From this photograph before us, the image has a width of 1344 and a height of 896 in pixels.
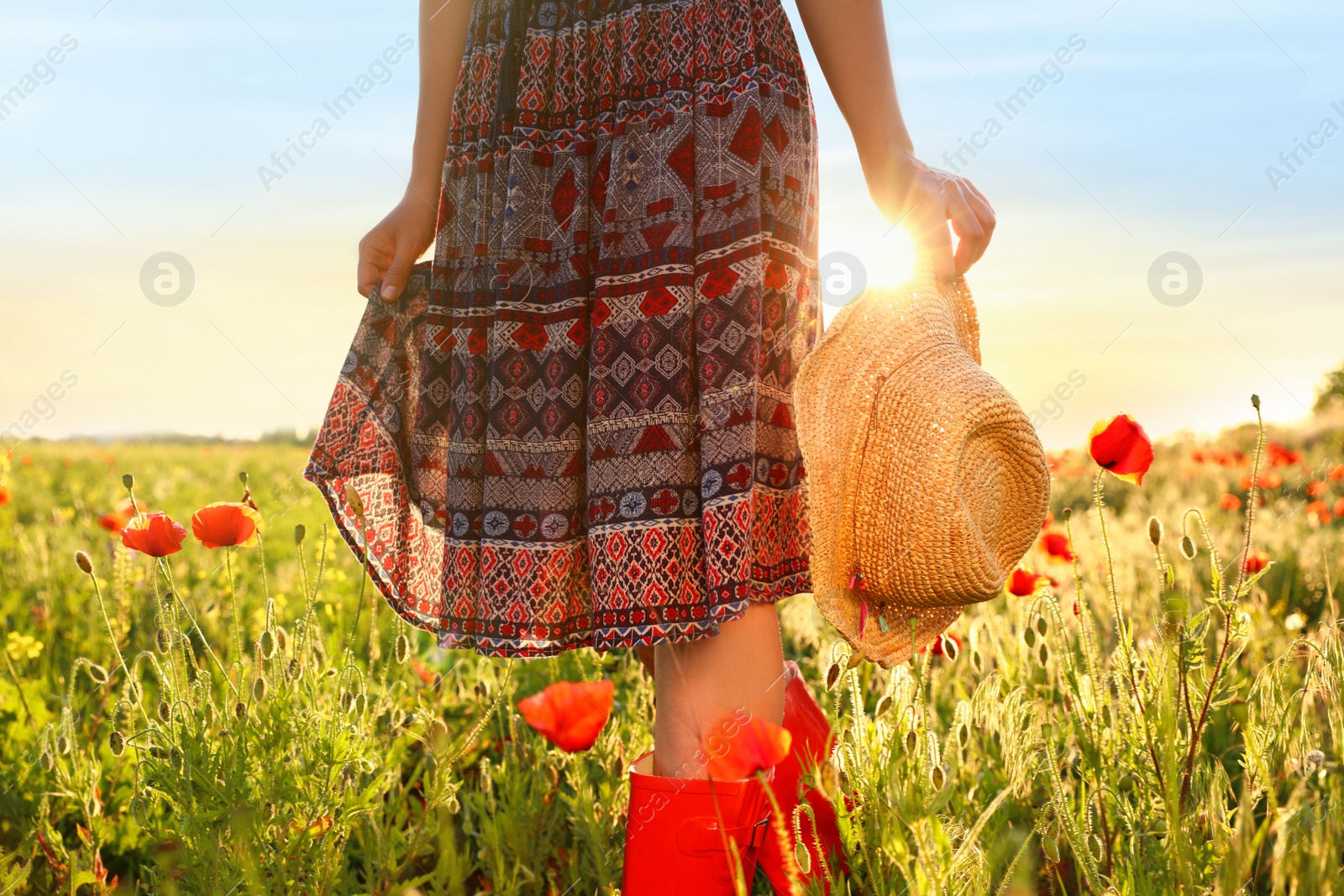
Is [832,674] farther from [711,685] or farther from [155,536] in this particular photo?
[155,536]

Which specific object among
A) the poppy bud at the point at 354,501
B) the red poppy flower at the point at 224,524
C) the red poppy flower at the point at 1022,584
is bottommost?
the red poppy flower at the point at 1022,584

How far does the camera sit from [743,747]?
1.18 meters

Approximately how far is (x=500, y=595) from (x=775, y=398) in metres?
0.53

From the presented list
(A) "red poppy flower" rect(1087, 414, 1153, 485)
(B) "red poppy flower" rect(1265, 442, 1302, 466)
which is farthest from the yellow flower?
(B) "red poppy flower" rect(1265, 442, 1302, 466)

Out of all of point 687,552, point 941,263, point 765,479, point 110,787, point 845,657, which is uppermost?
point 941,263

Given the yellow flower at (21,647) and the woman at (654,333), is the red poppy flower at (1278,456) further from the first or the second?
the yellow flower at (21,647)

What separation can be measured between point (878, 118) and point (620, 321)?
49cm

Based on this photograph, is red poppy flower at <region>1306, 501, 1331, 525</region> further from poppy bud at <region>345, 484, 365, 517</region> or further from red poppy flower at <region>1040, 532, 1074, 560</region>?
poppy bud at <region>345, 484, 365, 517</region>

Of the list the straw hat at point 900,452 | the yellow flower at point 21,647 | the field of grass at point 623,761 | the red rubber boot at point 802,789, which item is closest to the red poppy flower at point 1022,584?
the field of grass at point 623,761

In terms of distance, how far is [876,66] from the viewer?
4.90 feet

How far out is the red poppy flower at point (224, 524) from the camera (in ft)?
5.31

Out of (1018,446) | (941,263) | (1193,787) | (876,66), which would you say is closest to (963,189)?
(941,263)

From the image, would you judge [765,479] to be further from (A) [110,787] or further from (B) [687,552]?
(A) [110,787]

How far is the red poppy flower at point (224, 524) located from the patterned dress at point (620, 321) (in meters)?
0.17
